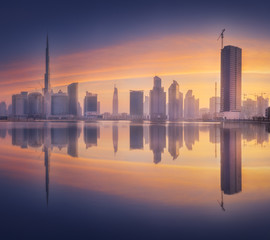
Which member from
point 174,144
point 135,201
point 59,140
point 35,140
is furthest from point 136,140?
point 135,201

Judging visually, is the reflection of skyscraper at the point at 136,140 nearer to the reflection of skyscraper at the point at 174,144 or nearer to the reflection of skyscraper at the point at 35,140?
the reflection of skyscraper at the point at 174,144

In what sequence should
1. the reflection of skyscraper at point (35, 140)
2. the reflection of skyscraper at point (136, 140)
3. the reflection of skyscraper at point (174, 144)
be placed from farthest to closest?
the reflection of skyscraper at point (35, 140) < the reflection of skyscraper at point (136, 140) < the reflection of skyscraper at point (174, 144)

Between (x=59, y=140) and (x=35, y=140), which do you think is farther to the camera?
(x=35, y=140)

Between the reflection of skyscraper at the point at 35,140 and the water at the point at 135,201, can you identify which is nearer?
the water at the point at 135,201

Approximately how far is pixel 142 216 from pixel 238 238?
312cm

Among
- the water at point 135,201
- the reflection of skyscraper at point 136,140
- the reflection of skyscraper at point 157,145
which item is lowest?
the reflection of skyscraper at point 136,140

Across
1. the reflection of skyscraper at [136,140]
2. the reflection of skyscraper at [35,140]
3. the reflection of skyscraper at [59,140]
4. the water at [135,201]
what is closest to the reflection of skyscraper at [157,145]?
the reflection of skyscraper at [136,140]

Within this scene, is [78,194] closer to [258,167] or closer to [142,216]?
[142,216]

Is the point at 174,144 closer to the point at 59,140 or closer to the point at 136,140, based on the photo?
the point at 136,140

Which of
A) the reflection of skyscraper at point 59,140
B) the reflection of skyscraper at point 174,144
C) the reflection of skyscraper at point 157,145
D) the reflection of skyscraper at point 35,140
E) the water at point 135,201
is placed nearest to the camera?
the water at point 135,201

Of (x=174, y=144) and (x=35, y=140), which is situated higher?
(x=174, y=144)

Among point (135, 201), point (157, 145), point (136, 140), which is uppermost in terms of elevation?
point (135, 201)

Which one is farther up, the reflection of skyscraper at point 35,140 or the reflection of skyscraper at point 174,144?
the reflection of skyscraper at point 174,144

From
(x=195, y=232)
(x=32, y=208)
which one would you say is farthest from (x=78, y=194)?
(x=195, y=232)
